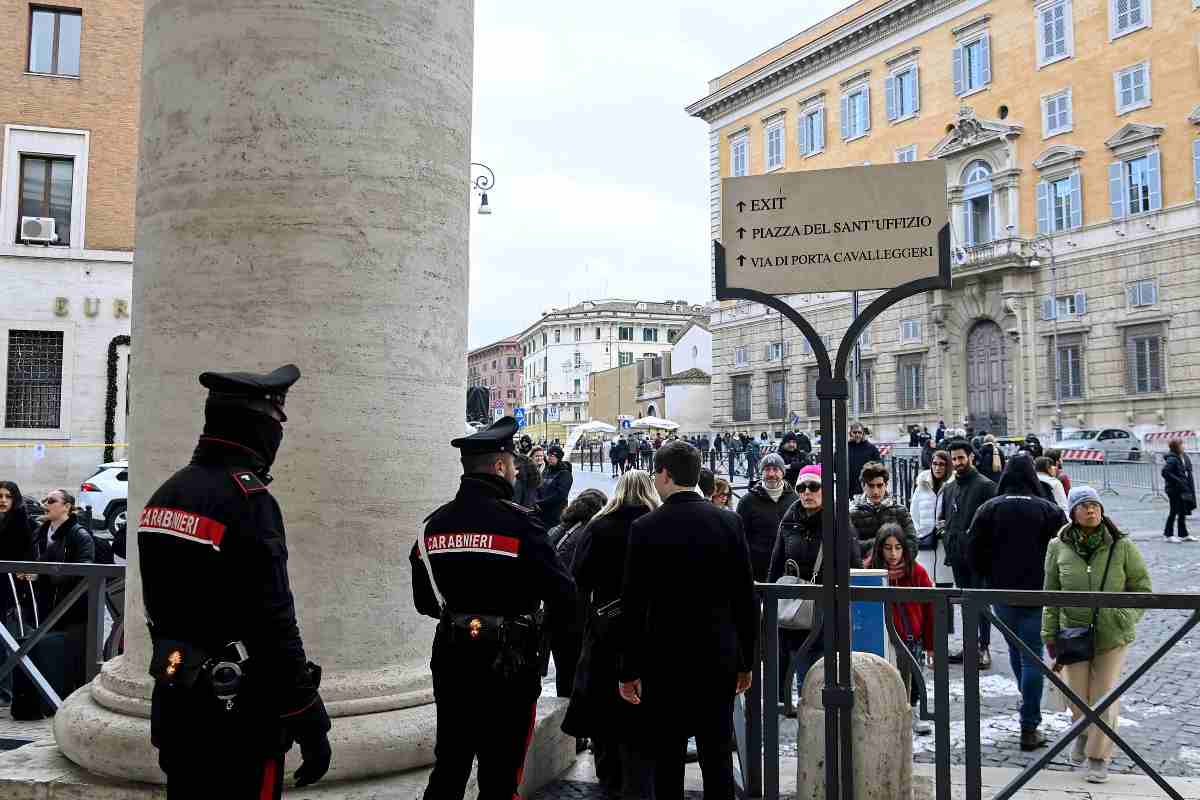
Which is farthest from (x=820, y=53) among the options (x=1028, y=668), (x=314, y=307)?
(x=314, y=307)

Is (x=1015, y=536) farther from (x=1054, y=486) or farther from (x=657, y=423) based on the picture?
(x=657, y=423)

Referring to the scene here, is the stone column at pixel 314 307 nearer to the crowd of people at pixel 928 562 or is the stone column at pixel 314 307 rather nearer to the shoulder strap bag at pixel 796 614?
the crowd of people at pixel 928 562

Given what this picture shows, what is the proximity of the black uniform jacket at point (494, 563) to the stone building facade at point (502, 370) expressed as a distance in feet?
430

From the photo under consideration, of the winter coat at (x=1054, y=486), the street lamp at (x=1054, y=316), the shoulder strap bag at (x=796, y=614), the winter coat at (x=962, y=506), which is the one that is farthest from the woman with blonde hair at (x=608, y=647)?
the street lamp at (x=1054, y=316)

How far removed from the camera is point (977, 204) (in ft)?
131

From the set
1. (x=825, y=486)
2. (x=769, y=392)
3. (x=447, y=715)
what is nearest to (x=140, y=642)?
(x=447, y=715)

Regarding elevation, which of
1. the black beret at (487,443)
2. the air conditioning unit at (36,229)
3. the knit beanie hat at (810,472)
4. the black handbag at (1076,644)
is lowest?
the black handbag at (1076,644)

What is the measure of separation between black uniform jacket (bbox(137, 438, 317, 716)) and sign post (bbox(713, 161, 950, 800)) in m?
2.20

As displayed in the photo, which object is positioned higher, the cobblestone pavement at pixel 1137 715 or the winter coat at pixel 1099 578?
the winter coat at pixel 1099 578

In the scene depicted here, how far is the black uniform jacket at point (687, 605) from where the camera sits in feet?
12.9

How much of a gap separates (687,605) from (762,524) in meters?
3.98

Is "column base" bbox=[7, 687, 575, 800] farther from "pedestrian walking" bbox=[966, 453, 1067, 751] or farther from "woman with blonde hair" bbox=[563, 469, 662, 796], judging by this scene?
"pedestrian walking" bbox=[966, 453, 1067, 751]

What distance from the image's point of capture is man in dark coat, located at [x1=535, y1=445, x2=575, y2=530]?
12.8 metres

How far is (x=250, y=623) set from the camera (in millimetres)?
2777
